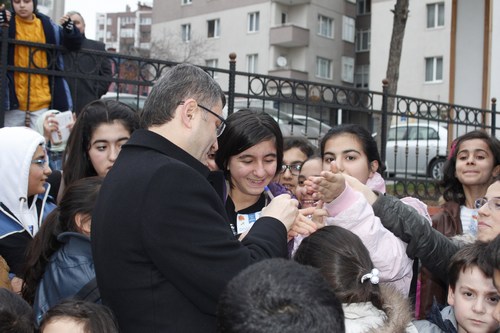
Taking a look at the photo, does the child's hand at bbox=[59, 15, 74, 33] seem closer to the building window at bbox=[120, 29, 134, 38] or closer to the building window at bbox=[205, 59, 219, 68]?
the building window at bbox=[205, 59, 219, 68]

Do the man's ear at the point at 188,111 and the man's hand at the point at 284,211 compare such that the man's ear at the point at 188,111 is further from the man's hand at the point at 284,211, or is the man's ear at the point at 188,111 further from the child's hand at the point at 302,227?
the child's hand at the point at 302,227

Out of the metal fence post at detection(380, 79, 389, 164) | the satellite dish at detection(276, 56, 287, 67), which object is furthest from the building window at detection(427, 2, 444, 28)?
the metal fence post at detection(380, 79, 389, 164)

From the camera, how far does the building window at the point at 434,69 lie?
95.9 feet

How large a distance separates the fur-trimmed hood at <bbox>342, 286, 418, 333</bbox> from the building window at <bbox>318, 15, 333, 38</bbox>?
35.7 m

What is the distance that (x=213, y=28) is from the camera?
38.6 m

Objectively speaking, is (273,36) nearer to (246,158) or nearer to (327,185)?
(246,158)

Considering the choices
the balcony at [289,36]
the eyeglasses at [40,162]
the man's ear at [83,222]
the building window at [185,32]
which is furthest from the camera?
the building window at [185,32]

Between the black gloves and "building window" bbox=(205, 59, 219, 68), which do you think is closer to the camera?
the black gloves

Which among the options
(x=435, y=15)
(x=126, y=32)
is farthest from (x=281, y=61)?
(x=126, y=32)

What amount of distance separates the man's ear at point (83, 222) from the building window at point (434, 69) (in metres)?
28.3

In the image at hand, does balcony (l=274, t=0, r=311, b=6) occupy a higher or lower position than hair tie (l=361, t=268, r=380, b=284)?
higher

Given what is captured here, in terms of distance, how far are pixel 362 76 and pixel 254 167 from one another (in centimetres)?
3692

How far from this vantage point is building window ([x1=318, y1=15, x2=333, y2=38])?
36.9 m

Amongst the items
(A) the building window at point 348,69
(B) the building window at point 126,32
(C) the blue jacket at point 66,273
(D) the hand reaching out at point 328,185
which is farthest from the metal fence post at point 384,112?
(B) the building window at point 126,32
